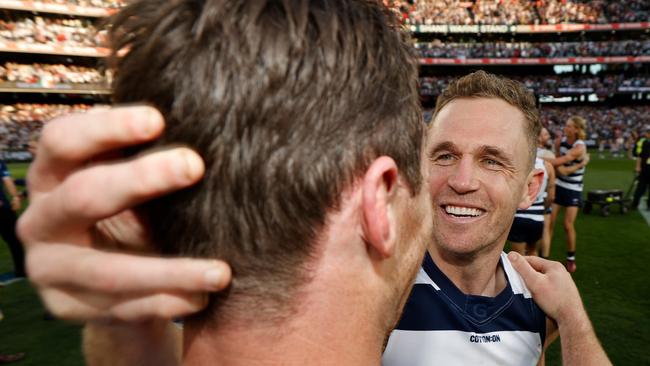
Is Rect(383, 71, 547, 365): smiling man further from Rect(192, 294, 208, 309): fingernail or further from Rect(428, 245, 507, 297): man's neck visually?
Rect(192, 294, 208, 309): fingernail

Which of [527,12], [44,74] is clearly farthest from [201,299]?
[527,12]

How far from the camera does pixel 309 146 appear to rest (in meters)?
0.90

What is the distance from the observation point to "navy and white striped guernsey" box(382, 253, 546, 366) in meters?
1.93

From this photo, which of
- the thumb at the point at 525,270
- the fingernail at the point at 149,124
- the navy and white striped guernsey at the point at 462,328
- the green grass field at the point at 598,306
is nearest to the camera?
the fingernail at the point at 149,124

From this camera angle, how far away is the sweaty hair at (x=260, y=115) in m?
0.86

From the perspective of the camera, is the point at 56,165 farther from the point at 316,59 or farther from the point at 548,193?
the point at 548,193

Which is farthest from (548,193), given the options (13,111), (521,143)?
(13,111)

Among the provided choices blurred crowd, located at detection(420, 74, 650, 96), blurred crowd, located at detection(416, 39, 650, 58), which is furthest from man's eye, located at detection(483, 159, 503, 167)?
blurred crowd, located at detection(416, 39, 650, 58)

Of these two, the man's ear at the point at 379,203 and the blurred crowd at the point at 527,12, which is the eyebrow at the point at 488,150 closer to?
the man's ear at the point at 379,203

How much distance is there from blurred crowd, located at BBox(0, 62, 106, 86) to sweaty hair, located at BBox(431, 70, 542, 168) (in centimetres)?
3643

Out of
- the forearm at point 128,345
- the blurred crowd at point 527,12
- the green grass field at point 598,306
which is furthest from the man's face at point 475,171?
the blurred crowd at point 527,12

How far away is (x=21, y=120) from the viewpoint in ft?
106

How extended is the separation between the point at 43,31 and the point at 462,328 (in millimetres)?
42688

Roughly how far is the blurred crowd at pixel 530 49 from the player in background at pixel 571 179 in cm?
4046
